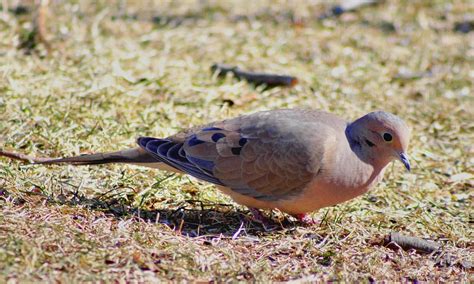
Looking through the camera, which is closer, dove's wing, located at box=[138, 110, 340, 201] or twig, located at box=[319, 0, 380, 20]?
dove's wing, located at box=[138, 110, 340, 201]

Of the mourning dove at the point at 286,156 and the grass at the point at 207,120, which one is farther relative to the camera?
the mourning dove at the point at 286,156

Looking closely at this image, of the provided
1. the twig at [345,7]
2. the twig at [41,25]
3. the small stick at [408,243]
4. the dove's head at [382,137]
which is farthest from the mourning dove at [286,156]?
the twig at [345,7]

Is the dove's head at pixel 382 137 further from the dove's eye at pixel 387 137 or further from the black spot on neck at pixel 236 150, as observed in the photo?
the black spot on neck at pixel 236 150

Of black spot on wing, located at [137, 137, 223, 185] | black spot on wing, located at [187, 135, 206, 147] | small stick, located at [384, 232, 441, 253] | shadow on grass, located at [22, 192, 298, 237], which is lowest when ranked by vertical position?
small stick, located at [384, 232, 441, 253]

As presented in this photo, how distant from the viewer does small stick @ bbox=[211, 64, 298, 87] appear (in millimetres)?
6613

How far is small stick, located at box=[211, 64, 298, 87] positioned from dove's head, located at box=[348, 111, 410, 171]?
7.19 feet

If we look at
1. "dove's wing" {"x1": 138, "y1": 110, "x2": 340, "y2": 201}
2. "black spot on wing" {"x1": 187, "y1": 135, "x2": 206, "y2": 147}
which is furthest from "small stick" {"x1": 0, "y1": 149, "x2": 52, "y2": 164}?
"black spot on wing" {"x1": 187, "y1": 135, "x2": 206, "y2": 147}

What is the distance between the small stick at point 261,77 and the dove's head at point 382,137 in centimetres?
219

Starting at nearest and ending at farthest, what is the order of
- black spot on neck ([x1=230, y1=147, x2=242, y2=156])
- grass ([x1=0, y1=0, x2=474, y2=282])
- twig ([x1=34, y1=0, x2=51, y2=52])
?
grass ([x1=0, y1=0, x2=474, y2=282])
black spot on neck ([x1=230, y1=147, x2=242, y2=156])
twig ([x1=34, y1=0, x2=51, y2=52])

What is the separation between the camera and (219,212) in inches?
182

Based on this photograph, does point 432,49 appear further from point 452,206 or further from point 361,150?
point 361,150

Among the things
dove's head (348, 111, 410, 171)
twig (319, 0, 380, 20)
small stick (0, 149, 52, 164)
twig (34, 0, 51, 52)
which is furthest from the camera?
twig (319, 0, 380, 20)

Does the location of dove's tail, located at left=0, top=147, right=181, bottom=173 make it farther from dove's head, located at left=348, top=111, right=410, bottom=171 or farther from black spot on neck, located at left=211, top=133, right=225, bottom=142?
dove's head, located at left=348, top=111, right=410, bottom=171

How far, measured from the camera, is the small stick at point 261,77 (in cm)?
661
